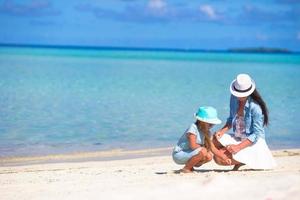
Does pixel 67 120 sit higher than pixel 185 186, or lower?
lower

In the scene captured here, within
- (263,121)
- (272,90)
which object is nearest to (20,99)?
(272,90)

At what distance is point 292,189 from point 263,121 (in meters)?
2.00

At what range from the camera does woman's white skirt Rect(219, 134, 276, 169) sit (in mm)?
8023

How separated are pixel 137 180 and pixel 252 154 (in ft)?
5.01

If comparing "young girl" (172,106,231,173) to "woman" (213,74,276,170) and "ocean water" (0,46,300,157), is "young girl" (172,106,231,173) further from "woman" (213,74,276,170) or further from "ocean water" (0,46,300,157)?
"ocean water" (0,46,300,157)

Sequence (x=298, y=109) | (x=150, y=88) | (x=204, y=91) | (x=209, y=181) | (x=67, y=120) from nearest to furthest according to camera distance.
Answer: (x=209, y=181)
(x=67, y=120)
(x=298, y=109)
(x=204, y=91)
(x=150, y=88)

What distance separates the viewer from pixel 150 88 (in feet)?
106

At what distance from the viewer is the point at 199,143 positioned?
7.87 meters

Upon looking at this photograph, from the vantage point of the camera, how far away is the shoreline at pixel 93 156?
11.4 m

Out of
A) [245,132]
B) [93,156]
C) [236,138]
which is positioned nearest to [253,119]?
[245,132]

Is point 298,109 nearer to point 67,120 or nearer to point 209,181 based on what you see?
point 67,120

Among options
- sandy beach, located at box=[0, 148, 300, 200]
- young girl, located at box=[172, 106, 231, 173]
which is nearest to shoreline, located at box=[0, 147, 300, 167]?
sandy beach, located at box=[0, 148, 300, 200]

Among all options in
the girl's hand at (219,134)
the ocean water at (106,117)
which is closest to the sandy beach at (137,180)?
the girl's hand at (219,134)

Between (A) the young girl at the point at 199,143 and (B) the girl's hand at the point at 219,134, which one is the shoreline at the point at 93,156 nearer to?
(B) the girl's hand at the point at 219,134
